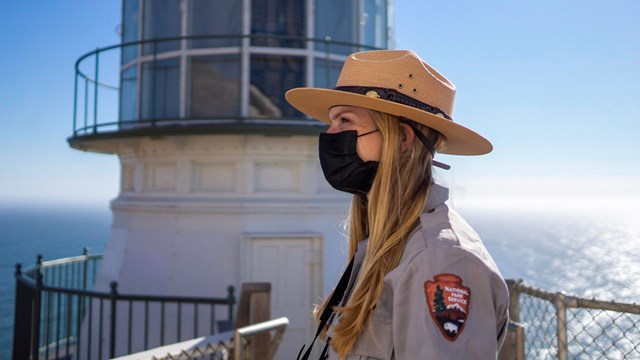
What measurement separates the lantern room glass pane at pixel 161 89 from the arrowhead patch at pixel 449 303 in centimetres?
609

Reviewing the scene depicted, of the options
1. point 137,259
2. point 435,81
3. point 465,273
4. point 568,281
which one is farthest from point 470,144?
point 568,281

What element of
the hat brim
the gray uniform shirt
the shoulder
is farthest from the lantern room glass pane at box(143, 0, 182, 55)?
the gray uniform shirt

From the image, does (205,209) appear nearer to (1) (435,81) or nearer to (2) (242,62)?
(2) (242,62)

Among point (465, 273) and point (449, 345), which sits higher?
point (465, 273)

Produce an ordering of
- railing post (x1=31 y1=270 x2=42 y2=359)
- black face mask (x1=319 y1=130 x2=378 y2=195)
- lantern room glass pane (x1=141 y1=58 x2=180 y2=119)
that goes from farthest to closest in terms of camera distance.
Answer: lantern room glass pane (x1=141 y1=58 x2=180 y2=119) → railing post (x1=31 y1=270 x2=42 y2=359) → black face mask (x1=319 y1=130 x2=378 y2=195)

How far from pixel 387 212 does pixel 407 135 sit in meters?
0.30

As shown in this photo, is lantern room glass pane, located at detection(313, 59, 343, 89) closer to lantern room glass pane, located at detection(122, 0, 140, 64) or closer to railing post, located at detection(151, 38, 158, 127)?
railing post, located at detection(151, 38, 158, 127)

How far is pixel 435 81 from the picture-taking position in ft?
6.00

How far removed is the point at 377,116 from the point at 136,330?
6275 millimetres

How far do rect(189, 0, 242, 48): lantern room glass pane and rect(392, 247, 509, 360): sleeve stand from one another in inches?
237

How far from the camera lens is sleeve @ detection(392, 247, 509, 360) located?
1.30 m

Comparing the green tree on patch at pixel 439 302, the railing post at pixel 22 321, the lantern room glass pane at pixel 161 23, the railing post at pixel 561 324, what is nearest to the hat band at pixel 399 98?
the green tree on patch at pixel 439 302

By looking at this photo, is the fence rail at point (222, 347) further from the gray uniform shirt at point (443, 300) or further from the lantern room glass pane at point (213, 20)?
the lantern room glass pane at point (213, 20)

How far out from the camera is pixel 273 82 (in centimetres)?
680
